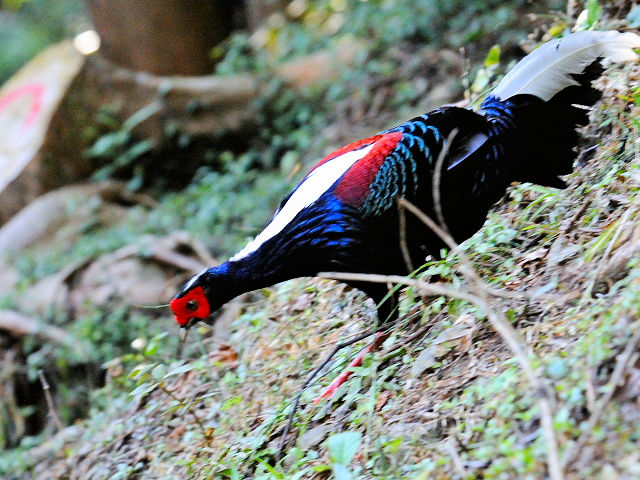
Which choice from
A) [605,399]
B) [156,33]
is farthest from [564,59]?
[156,33]

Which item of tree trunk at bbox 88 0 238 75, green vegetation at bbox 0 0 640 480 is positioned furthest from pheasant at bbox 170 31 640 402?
tree trunk at bbox 88 0 238 75

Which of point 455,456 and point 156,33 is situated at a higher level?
point 156,33

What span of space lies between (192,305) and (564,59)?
6.40 feet

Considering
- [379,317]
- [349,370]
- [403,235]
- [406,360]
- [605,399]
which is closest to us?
[605,399]

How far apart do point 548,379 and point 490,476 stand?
359mm

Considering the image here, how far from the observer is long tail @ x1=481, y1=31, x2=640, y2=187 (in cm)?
339

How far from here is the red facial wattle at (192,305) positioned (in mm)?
3508

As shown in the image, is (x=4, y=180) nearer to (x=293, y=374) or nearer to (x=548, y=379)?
(x=293, y=374)

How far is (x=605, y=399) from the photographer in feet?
6.99

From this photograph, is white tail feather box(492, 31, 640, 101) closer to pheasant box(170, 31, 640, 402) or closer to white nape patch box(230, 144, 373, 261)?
pheasant box(170, 31, 640, 402)

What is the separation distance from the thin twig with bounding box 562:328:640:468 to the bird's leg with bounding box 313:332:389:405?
4.27 feet

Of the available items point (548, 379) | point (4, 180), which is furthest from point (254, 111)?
point (548, 379)

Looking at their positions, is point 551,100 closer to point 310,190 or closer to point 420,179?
point 420,179

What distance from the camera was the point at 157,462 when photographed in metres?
3.92
